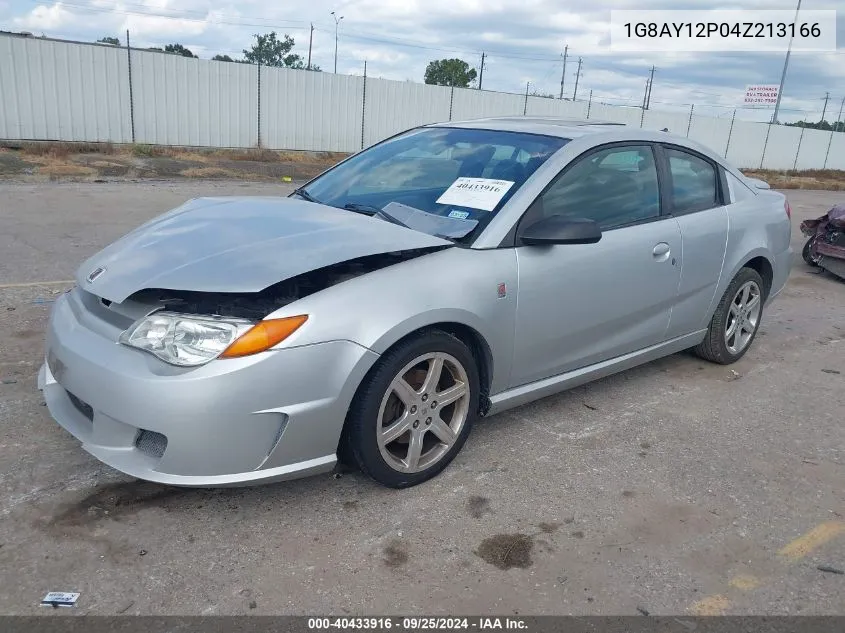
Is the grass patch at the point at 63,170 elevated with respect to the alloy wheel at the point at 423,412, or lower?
lower

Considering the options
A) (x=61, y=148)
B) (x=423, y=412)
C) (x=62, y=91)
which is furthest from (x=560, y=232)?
(x=62, y=91)

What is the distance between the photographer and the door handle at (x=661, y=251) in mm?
3878

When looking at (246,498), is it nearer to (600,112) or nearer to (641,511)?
(641,511)

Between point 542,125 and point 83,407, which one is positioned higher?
point 542,125

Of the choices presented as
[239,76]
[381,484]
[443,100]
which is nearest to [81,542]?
[381,484]

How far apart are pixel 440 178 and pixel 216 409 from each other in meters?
1.80

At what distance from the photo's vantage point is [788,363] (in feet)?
16.7

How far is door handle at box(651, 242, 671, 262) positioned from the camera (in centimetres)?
388

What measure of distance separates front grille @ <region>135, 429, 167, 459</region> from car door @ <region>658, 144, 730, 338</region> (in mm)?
A: 2992

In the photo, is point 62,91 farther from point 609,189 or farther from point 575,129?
point 609,189

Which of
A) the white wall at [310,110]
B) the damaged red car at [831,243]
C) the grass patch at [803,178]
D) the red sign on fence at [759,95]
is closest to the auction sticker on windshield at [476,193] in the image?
the damaged red car at [831,243]

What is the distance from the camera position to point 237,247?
288 centimetres

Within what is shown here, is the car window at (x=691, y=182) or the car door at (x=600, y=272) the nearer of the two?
the car door at (x=600, y=272)

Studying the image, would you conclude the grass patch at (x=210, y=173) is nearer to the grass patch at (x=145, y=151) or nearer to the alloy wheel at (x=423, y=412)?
the grass patch at (x=145, y=151)
